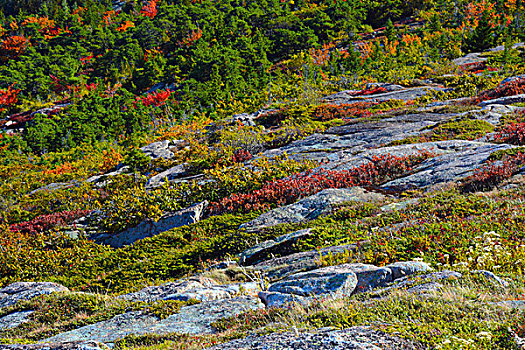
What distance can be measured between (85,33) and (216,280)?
3462 inches

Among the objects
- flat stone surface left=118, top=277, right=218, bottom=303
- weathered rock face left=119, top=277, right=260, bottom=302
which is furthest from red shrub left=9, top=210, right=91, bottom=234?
weathered rock face left=119, top=277, right=260, bottom=302

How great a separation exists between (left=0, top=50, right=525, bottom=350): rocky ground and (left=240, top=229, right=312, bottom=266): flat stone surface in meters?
0.02

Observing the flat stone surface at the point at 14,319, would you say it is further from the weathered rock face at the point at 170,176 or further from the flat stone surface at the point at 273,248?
the weathered rock face at the point at 170,176

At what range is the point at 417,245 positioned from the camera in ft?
20.7

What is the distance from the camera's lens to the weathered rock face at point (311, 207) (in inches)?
389

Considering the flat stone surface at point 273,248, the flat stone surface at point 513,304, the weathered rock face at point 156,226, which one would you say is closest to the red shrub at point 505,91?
the weathered rock face at point 156,226

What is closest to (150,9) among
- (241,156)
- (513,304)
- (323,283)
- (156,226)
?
(241,156)

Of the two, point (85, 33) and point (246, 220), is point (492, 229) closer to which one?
point (246, 220)

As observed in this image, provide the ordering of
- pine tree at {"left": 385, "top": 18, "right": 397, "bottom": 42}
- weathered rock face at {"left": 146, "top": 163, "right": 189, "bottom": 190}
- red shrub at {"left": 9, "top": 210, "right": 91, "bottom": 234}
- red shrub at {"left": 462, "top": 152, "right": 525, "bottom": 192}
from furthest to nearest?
pine tree at {"left": 385, "top": 18, "right": 397, "bottom": 42}, weathered rock face at {"left": 146, "top": 163, "right": 189, "bottom": 190}, red shrub at {"left": 9, "top": 210, "right": 91, "bottom": 234}, red shrub at {"left": 462, "top": 152, "right": 525, "bottom": 192}

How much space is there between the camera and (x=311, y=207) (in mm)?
10156

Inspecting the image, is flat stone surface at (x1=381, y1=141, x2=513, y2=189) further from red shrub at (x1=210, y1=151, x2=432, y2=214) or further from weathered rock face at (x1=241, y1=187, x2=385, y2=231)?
weathered rock face at (x1=241, y1=187, x2=385, y2=231)

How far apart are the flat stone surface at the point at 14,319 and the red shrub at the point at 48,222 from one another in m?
8.20

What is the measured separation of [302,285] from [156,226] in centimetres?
806

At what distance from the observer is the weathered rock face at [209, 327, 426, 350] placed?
3344mm
